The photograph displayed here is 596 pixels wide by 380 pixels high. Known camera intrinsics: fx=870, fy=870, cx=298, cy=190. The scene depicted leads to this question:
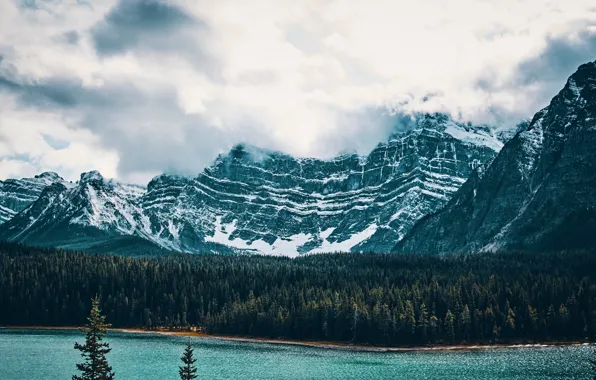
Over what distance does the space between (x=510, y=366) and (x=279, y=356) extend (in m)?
50.4

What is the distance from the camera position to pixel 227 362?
18062 centimetres

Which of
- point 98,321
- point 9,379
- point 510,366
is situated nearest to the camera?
point 98,321

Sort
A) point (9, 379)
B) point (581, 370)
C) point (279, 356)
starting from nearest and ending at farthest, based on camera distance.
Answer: point (9, 379) < point (581, 370) < point (279, 356)

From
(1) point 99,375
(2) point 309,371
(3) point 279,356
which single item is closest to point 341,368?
(2) point 309,371

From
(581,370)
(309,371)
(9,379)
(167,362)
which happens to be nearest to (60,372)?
(9,379)

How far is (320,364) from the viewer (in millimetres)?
179250

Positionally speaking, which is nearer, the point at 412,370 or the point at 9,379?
the point at 9,379

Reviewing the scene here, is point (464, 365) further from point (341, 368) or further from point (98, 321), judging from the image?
point (98, 321)

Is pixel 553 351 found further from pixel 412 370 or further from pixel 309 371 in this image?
pixel 309 371

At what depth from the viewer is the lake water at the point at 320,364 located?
15950cm

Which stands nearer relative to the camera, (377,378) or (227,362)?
(377,378)

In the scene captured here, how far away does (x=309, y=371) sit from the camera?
6609 inches

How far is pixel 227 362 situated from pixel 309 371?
2114 centimetres

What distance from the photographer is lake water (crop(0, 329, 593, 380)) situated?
160 m
